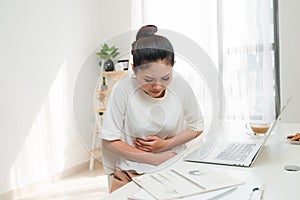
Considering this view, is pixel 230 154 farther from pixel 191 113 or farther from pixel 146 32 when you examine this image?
pixel 146 32

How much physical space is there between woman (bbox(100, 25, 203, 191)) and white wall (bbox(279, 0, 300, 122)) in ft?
5.92

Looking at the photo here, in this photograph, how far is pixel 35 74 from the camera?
8.11 feet

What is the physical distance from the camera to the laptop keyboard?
88 centimetres

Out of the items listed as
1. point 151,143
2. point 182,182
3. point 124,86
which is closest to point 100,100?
point 124,86

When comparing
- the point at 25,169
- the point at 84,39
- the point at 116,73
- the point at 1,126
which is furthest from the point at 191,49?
the point at 84,39

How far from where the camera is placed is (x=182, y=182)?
2.14ft

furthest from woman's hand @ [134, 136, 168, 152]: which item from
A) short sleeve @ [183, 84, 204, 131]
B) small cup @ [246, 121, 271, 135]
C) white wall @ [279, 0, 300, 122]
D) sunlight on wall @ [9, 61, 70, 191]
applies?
white wall @ [279, 0, 300, 122]

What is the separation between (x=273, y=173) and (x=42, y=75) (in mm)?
2232

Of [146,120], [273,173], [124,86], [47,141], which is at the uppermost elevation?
[124,86]

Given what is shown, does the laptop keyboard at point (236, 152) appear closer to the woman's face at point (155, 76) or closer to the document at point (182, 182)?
the document at point (182, 182)

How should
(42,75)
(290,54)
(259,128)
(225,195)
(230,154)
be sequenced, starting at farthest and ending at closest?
(42,75) → (290,54) → (259,128) → (230,154) → (225,195)

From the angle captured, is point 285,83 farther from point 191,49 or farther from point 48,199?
point 48,199

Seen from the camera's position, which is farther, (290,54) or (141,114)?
(290,54)

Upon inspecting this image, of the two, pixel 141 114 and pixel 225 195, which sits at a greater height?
pixel 141 114
